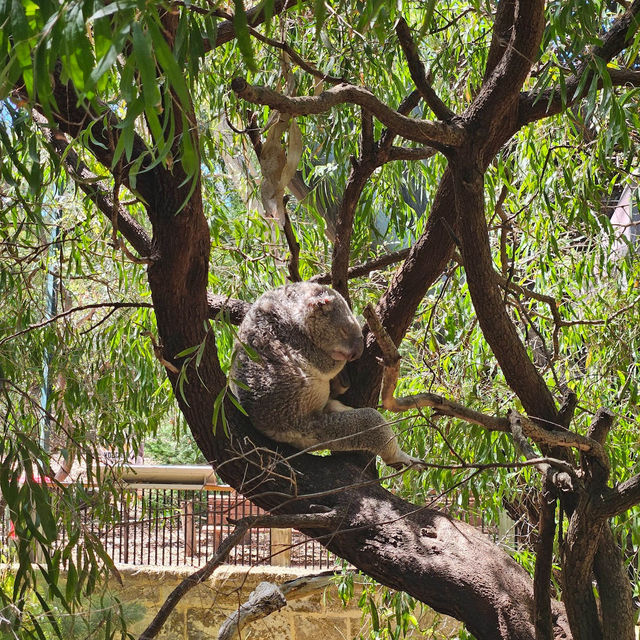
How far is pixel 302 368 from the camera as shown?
311 cm

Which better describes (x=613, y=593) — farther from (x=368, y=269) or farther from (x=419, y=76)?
(x=368, y=269)

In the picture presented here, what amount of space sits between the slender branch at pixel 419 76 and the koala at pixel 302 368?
969 millimetres

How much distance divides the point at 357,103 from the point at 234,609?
5787 millimetres

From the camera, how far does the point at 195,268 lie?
8.21ft

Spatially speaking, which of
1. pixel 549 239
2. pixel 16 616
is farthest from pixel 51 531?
pixel 549 239

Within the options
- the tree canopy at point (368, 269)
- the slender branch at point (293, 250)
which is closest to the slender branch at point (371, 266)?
the tree canopy at point (368, 269)

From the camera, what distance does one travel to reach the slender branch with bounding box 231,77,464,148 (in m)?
1.76

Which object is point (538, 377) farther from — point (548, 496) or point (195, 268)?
point (195, 268)

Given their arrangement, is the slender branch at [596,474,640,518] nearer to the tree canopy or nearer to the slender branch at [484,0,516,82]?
the tree canopy

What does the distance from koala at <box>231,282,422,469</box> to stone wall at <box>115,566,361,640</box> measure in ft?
12.8

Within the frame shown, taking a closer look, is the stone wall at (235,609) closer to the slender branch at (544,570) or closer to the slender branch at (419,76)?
the slender branch at (544,570)

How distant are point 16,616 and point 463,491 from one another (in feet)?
6.73

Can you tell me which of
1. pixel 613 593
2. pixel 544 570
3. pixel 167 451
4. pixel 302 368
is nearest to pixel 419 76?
pixel 302 368

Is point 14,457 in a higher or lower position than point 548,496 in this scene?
higher
